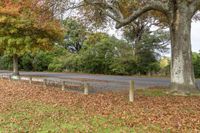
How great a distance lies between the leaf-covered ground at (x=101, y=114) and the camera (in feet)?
28.7

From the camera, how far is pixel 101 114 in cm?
1057

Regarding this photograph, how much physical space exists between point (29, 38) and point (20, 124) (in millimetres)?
19191

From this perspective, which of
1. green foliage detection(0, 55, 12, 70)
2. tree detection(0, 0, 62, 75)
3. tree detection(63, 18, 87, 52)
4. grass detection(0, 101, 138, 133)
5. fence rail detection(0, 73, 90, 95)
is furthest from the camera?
green foliage detection(0, 55, 12, 70)

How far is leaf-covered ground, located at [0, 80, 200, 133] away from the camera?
8758 millimetres

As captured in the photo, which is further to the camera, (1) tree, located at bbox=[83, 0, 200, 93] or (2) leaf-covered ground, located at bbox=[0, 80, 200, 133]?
(1) tree, located at bbox=[83, 0, 200, 93]

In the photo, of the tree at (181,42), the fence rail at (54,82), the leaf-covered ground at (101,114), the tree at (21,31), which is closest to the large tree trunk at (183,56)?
the tree at (181,42)

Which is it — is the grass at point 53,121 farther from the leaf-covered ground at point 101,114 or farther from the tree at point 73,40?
the tree at point 73,40

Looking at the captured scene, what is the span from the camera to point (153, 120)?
9.43 meters

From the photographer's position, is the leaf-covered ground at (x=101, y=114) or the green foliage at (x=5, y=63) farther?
the green foliage at (x=5, y=63)

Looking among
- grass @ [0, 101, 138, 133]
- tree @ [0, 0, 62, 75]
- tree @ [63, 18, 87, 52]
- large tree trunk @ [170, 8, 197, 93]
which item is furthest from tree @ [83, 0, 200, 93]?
tree @ [63, 18, 87, 52]

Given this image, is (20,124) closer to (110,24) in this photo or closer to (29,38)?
(110,24)

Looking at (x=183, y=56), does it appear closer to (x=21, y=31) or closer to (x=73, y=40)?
(x=21, y=31)

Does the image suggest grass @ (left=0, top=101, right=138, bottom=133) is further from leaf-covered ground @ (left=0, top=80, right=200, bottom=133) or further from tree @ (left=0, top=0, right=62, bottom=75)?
Answer: tree @ (left=0, top=0, right=62, bottom=75)

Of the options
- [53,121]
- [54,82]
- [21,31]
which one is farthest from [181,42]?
[21,31]
